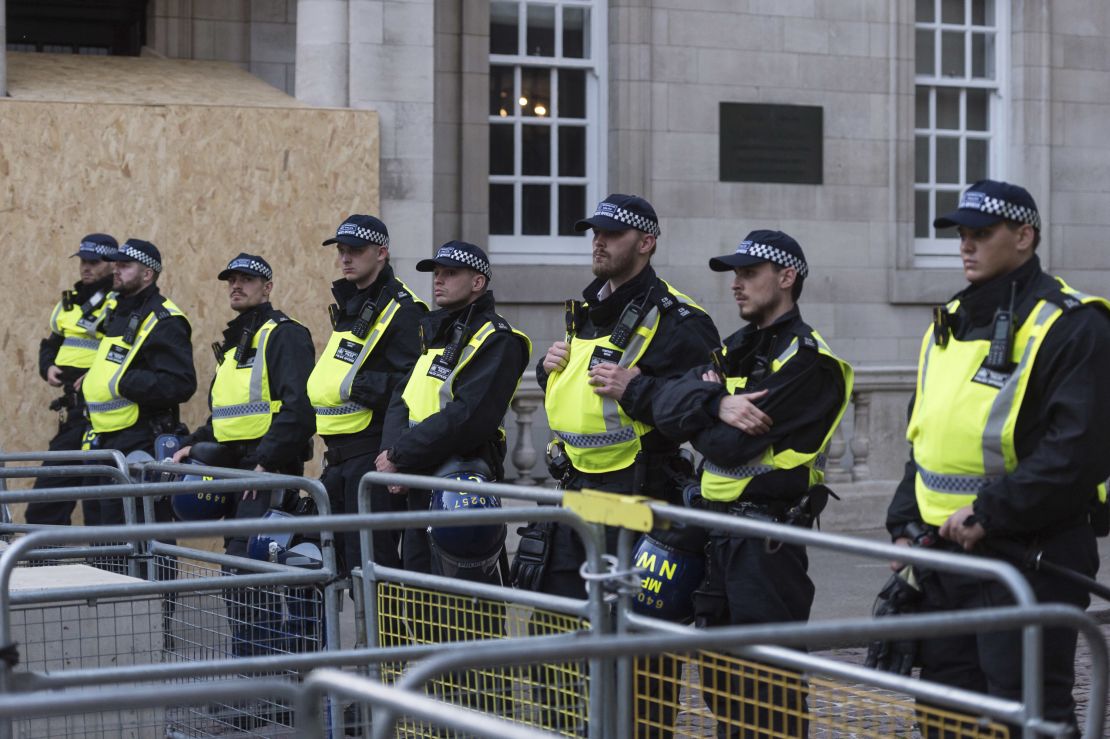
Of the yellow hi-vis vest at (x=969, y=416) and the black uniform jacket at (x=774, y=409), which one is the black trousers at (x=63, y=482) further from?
the yellow hi-vis vest at (x=969, y=416)

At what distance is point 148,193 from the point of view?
1151 cm

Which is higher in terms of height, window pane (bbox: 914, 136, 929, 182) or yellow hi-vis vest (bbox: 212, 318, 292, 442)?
Result: window pane (bbox: 914, 136, 929, 182)

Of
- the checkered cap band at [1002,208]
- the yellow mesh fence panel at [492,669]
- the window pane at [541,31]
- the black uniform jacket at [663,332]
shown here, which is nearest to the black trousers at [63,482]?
the black uniform jacket at [663,332]

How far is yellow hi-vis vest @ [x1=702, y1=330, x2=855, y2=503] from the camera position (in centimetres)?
589

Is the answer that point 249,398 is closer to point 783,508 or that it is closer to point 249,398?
point 249,398

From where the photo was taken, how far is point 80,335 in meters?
10.7

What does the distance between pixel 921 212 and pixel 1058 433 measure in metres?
11.9

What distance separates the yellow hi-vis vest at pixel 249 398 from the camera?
8891 mm

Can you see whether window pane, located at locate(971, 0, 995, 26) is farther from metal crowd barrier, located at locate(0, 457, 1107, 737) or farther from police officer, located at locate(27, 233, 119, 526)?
metal crowd barrier, located at locate(0, 457, 1107, 737)

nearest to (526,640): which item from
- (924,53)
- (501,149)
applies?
(501,149)

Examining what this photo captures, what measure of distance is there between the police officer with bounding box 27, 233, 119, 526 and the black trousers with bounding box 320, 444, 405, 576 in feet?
9.38

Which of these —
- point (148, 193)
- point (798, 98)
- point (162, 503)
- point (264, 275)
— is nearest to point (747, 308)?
point (264, 275)

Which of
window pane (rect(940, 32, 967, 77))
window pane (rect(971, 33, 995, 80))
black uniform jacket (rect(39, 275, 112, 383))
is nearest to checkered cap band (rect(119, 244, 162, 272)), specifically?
black uniform jacket (rect(39, 275, 112, 383))

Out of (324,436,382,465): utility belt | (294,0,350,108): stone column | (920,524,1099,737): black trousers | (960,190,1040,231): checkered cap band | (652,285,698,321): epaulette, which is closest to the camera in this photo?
(920,524,1099,737): black trousers
